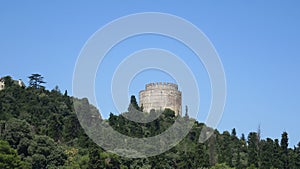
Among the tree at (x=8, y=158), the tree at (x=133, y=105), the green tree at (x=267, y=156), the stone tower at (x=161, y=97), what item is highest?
the stone tower at (x=161, y=97)

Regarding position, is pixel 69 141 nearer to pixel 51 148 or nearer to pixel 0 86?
pixel 51 148

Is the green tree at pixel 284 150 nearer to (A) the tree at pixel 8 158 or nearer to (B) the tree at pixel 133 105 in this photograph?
(B) the tree at pixel 133 105

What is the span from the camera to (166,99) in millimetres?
87750

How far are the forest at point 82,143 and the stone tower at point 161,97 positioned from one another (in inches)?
201

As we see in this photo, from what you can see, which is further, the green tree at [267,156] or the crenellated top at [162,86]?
the crenellated top at [162,86]

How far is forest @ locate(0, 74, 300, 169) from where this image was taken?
169ft

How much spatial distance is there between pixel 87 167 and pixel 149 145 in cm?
1084

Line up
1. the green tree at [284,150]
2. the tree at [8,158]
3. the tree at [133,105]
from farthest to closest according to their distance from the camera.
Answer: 1. the tree at [133,105]
2. the green tree at [284,150]
3. the tree at [8,158]

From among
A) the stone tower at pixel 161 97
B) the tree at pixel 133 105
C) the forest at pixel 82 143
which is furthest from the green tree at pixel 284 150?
the stone tower at pixel 161 97

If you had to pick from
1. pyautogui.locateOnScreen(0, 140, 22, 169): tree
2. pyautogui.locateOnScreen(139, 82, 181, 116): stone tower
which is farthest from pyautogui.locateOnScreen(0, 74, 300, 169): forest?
pyautogui.locateOnScreen(139, 82, 181, 116): stone tower

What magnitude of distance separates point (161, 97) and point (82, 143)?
100.0 ft

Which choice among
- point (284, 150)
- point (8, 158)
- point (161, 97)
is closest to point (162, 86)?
point (161, 97)

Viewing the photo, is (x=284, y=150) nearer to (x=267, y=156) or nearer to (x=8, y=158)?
(x=267, y=156)

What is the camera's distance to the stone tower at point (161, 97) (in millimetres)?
87375
